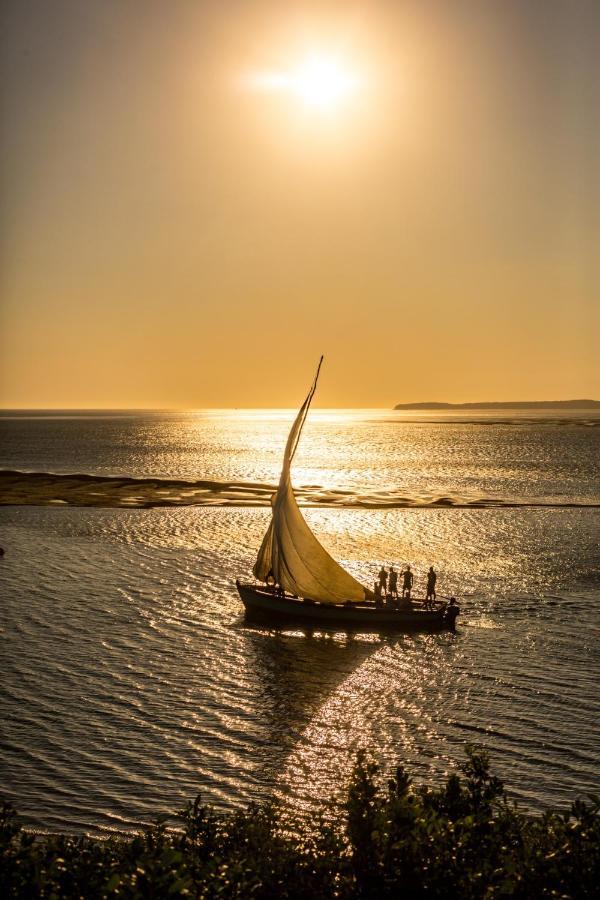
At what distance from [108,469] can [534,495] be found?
Result: 64702 mm

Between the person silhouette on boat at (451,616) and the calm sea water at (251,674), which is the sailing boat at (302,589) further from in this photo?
the calm sea water at (251,674)

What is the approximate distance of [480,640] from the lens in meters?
41.8

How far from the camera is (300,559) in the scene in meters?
46.7

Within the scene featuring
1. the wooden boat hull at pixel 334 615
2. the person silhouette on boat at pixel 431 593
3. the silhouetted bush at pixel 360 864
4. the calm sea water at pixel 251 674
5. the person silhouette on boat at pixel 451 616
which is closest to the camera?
the silhouetted bush at pixel 360 864

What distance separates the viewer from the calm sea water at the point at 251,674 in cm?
2622

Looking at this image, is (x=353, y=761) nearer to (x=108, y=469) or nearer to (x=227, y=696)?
(x=227, y=696)

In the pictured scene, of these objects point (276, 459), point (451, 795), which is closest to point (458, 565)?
point (451, 795)

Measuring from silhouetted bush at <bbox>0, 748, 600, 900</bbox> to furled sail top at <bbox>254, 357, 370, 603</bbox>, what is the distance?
29537 millimetres

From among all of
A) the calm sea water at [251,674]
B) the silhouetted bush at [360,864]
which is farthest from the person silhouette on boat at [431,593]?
the silhouetted bush at [360,864]

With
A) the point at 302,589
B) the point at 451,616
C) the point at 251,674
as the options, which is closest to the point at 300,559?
the point at 302,589

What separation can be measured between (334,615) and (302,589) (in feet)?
7.72

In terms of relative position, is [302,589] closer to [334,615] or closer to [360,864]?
[334,615]

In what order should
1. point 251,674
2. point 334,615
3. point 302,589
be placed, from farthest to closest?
point 302,589 < point 334,615 < point 251,674

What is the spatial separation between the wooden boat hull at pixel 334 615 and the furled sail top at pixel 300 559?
81 centimetres
